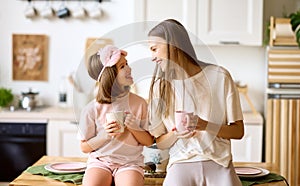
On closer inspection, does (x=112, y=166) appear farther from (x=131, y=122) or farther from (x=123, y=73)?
(x=123, y=73)

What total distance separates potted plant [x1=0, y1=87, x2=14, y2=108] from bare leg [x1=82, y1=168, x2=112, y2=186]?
2.46 m

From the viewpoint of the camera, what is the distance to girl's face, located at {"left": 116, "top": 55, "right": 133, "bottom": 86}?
2322mm

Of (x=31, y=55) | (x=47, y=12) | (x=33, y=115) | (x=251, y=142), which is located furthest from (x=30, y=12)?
(x=251, y=142)

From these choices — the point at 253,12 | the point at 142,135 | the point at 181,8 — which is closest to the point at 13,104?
the point at 181,8

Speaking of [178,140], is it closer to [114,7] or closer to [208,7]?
[208,7]

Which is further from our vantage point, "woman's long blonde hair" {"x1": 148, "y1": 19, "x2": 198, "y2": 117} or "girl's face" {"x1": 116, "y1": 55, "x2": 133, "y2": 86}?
"girl's face" {"x1": 116, "y1": 55, "x2": 133, "y2": 86}

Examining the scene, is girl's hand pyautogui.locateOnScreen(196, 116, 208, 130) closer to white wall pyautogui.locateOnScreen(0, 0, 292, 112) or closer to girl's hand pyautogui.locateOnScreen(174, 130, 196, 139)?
girl's hand pyautogui.locateOnScreen(174, 130, 196, 139)

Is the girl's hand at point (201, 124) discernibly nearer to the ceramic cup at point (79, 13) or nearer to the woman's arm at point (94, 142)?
the woman's arm at point (94, 142)

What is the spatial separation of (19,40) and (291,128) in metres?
2.50

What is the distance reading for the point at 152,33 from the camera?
7.18 ft

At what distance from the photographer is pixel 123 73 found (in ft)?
7.65

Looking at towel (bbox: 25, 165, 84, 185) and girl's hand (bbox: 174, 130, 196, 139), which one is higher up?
girl's hand (bbox: 174, 130, 196, 139)

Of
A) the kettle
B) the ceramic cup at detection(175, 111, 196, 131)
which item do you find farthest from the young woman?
the kettle

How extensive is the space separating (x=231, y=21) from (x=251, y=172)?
2101mm
